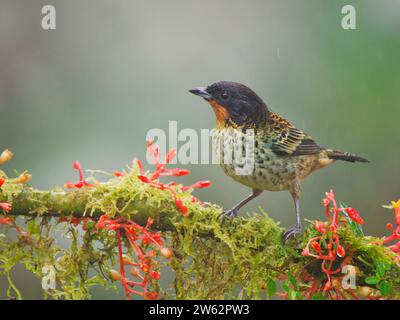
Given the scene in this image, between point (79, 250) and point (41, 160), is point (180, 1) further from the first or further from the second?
point (79, 250)

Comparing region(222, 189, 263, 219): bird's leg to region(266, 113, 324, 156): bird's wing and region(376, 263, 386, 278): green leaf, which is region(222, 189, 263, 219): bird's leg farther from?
region(376, 263, 386, 278): green leaf

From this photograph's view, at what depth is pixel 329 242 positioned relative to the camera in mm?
3055

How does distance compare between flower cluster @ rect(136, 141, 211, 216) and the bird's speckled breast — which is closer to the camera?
flower cluster @ rect(136, 141, 211, 216)

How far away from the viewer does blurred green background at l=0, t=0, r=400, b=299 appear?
20.5 ft

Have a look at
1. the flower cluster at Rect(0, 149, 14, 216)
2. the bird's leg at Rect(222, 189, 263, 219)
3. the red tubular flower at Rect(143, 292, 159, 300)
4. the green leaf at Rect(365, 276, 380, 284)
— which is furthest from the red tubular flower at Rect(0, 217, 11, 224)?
the green leaf at Rect(365, 276, 380, 284)

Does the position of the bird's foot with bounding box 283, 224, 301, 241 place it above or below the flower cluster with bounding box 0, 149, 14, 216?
below

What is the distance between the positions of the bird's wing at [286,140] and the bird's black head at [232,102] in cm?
14

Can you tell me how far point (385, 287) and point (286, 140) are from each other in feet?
5.00

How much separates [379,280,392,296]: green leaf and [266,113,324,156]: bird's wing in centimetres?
139

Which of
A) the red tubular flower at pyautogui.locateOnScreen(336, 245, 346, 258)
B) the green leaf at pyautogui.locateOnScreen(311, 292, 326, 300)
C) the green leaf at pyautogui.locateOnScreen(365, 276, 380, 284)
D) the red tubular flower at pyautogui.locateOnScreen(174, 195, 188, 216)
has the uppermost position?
the red tubular flower at pyautogui.locateOnScreen(174, 195, 188, 216)

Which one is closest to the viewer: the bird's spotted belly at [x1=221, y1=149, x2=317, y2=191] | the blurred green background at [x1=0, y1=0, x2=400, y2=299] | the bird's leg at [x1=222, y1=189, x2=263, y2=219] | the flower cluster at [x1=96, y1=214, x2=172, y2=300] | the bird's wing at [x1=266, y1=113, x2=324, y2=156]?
the flower cluster at [x1=96, y1=214, x2=172, y2=300]

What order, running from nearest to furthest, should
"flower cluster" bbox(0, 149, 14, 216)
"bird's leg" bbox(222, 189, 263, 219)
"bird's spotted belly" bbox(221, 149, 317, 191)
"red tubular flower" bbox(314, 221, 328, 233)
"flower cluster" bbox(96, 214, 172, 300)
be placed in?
"flower cluster" bbox(0, 149, 14, 216) → "flower cluster" bbox(96, 214, 172, 300) → "red tubular flower" bbox(314, 221, 328, 233) → "bird's leg" bbox(222, 189, 263, 219) → "bird's spotted belly" bbox(221, 149, 317, 191)

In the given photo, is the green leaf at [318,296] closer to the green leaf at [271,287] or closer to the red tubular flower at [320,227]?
the green leaf at [271,287]

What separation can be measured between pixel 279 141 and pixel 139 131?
2372mm
